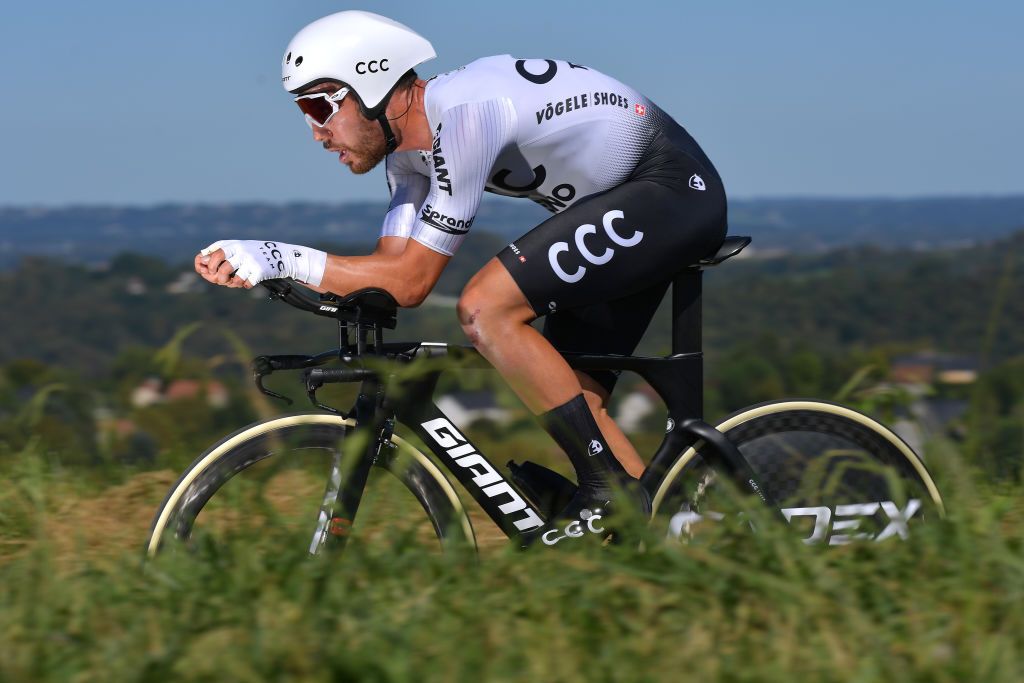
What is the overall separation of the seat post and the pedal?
55 cm

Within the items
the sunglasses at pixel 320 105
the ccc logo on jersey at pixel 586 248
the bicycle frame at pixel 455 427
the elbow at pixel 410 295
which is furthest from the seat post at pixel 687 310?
the sunglasses at pixel 320 105

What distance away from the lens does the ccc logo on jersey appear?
3447 millimetres

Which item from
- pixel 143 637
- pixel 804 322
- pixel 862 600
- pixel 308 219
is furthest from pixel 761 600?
pixel 308 219

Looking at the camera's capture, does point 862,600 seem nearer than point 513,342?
Yes

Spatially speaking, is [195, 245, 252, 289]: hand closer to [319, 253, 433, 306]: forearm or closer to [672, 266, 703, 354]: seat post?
[319, 253, 433, 306]: forearm

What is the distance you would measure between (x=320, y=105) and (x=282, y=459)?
41.4 inches

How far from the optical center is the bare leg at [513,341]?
11.1 ft

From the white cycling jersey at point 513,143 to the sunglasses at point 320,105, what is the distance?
27 centimetres

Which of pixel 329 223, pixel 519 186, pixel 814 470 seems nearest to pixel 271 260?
pixel 519 186

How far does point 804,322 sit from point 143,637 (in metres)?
41.3

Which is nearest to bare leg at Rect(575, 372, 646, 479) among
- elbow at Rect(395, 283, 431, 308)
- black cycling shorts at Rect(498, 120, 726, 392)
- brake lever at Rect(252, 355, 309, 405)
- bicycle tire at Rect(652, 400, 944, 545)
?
bicycle tire at Rect(652, 400, 944, 545)

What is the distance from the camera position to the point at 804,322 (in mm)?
42312

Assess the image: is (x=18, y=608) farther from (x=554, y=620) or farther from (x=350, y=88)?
(x=350, y=88)

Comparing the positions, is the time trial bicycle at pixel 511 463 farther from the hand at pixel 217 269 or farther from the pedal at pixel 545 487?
the hand at pixel 217 269
